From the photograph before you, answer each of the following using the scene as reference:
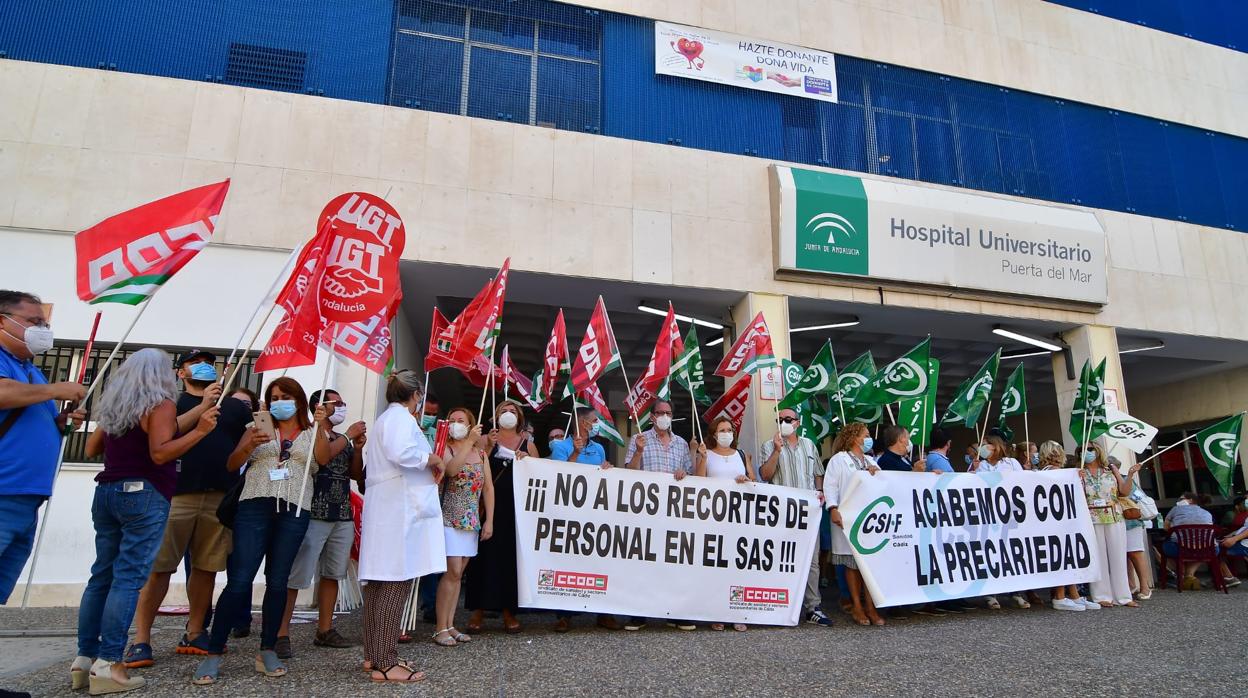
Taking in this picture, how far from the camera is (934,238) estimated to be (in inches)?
444

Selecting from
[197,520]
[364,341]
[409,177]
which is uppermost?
[409,177]

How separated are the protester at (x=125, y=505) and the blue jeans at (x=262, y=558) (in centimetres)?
52

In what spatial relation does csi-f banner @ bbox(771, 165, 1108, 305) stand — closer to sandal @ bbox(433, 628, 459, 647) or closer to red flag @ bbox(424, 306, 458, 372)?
red flag @ bbox(424, 306, 458, 372)

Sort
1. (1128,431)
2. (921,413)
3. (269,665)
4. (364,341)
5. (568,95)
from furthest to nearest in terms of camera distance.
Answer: (568,95) → (1128,431) → (921,413) → (364,341) → (269,665)

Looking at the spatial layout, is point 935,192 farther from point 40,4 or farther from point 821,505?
point 40,4

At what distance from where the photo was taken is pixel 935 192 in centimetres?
1157

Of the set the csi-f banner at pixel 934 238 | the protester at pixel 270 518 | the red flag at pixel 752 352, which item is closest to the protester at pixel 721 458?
the red flag at pixel 752 352

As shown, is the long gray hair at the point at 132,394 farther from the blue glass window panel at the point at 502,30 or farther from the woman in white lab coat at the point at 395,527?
the blue glass window panel at the point at 502,30

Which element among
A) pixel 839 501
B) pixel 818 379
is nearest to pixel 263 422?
pixel 839 501

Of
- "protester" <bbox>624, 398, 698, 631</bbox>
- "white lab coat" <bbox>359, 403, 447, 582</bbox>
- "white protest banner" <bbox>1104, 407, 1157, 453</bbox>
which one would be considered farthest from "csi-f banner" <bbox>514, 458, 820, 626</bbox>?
"white protest banner" <bbox>1104, 407, 1157, 453</bbox>

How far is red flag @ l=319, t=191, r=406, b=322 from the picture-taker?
17.6 ft

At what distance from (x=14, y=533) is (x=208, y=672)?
3.89ft

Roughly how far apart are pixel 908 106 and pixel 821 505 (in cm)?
824

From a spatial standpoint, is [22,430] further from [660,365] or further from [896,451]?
[896,451]
